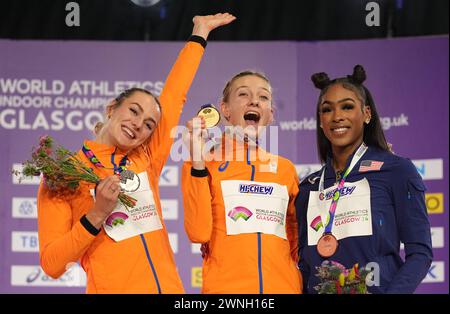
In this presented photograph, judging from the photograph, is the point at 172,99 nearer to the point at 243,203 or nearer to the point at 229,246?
the point at 243,203

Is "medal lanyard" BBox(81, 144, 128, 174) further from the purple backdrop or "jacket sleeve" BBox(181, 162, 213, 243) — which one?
the purple backdrop

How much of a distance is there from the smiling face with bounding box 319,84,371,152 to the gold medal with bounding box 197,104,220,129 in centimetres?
46

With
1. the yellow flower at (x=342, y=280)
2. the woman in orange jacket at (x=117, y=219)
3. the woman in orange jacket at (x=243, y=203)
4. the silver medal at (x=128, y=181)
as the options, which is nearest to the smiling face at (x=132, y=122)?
the woman in orange jacket at (x=117, y=219)

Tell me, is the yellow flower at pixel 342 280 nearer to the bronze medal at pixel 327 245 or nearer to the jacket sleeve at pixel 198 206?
the bronze medal at pixel 327 245

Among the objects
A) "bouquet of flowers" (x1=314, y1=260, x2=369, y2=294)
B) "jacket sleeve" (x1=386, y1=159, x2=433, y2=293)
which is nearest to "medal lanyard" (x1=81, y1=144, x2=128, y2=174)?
"bouquet of flowers" (x1=314, y1=260, x2=369, y2=294)

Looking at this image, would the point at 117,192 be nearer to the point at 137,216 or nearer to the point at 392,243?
the point at 137,216

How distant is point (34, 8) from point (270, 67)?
68.1 inches

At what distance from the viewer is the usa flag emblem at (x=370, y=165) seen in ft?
11.5

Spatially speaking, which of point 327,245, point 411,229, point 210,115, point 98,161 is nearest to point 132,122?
point 98,161

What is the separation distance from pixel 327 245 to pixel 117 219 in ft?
2.77

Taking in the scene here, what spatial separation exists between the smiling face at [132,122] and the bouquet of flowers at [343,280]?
953 mm

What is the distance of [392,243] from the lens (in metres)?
3.39

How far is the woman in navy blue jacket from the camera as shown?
3350 mm

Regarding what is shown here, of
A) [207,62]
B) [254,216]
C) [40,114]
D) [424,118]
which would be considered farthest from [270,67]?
[254,216]
